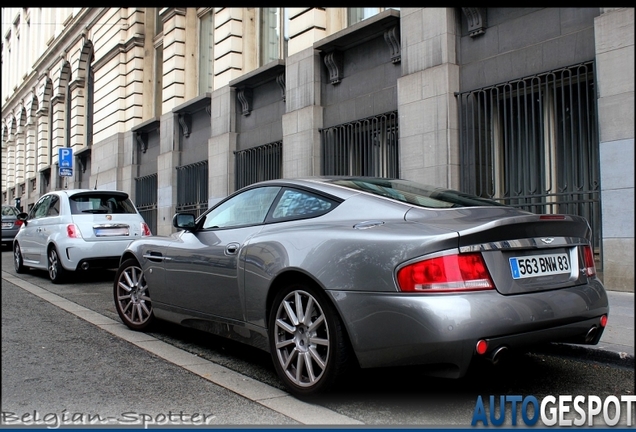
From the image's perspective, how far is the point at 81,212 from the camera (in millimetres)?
9664

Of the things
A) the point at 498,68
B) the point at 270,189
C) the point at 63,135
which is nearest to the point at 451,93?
the point at 498,68

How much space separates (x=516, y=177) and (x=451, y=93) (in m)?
1.72

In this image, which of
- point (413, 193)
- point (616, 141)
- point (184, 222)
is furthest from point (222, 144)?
point (413, 193)

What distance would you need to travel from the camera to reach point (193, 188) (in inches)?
700

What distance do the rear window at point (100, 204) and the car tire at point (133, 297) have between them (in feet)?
13.7

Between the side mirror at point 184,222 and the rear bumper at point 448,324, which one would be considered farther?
Result: the side mirror at point 184,222

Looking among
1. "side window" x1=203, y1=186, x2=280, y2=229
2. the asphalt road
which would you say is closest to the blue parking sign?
the asphalt road

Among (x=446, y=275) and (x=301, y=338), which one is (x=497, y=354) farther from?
(x=301, y=338)

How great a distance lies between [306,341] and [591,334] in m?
1.69

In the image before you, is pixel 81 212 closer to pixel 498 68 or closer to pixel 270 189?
pixel 270 189

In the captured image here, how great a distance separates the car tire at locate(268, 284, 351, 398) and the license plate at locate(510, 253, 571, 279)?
1015 millimetres

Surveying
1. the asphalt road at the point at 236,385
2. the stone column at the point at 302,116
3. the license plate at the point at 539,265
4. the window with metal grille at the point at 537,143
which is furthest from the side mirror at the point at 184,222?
the stone column at the point at 302,116

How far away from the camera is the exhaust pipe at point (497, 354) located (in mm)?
3037

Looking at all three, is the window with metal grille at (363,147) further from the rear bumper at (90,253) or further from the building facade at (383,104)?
the rear bumper at (90,253)
